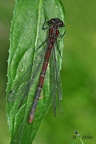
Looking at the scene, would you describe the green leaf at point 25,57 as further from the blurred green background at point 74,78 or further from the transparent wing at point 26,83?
the blurred green background at point 74,78

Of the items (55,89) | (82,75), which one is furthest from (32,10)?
(82,75)

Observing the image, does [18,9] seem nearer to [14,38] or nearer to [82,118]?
[14,38]

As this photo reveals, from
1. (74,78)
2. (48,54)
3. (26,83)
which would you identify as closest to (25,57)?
(26,83)

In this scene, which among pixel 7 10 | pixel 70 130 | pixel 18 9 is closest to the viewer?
pixel 18 9

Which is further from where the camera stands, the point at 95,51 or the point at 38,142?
the point at 95,51

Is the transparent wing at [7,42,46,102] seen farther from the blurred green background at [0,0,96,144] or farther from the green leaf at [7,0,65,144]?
the blurred green background at [0,0,96,144]

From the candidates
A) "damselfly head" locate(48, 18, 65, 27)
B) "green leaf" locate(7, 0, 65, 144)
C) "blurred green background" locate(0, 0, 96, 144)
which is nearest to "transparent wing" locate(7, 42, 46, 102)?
"green leaf" locate(7, 0, 65, 144)

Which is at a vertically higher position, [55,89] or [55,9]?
[55,9]
